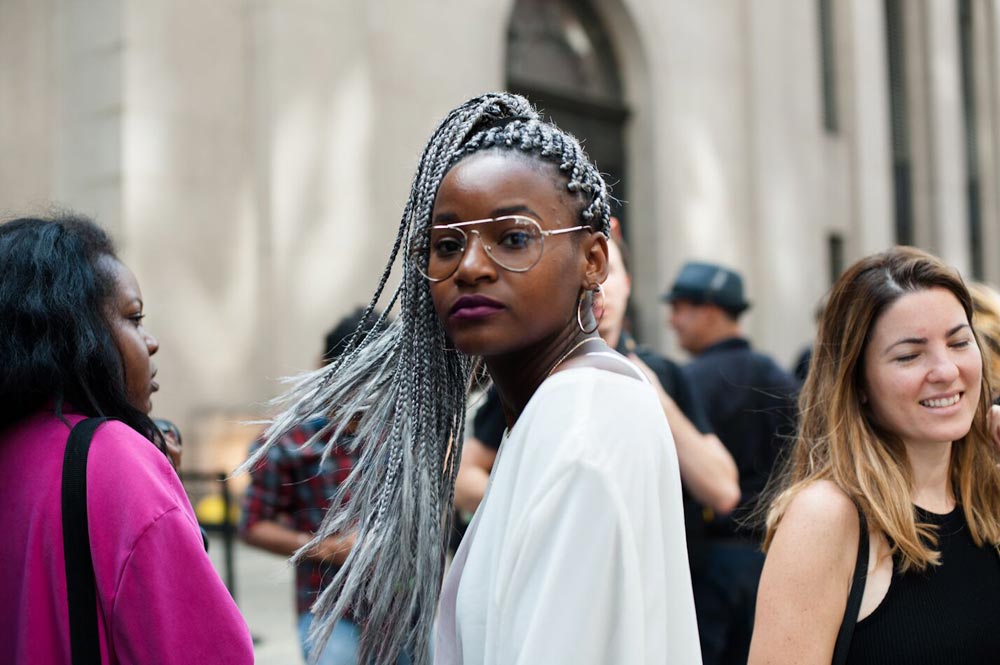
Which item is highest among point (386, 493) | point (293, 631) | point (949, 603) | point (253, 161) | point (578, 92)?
point (578, 92)

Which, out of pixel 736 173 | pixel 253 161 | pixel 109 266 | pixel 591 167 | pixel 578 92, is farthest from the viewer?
pixel 736 173

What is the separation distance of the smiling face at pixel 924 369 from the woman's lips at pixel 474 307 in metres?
1.34

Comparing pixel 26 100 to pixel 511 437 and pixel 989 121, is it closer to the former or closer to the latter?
pixel 511 437

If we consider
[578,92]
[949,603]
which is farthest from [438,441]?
[578,92]

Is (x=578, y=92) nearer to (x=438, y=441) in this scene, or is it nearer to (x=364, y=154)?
(x=364, y=154)

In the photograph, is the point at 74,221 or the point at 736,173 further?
the point at 736,173

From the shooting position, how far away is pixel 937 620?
7.99ft

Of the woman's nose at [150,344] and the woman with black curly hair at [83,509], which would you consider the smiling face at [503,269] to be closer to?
the woman with black curly hair at [83,509]

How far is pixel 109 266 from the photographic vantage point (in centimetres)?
236

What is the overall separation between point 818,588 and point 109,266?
1742 mm

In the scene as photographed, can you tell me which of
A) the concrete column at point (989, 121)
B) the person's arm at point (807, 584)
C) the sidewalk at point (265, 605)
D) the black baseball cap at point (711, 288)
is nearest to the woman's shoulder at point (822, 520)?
the person's arm at point (807, 584)

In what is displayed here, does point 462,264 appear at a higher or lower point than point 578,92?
lower

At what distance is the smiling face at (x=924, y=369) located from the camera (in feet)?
8.57

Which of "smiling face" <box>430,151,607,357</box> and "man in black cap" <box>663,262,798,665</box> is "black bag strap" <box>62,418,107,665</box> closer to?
"smiling face" <box>430,151,607,357</box>
